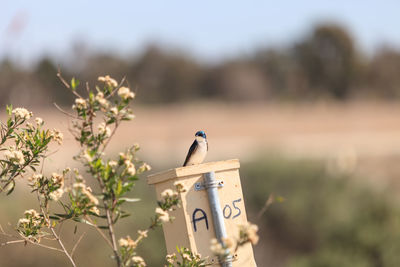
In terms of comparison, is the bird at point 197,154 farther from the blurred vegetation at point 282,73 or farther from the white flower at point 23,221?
the blurred vegetation at point 282,73

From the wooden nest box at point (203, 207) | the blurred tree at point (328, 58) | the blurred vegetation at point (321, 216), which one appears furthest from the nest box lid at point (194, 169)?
the blurred tree at point (328, 58)

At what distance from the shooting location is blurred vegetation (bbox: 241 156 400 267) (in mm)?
14539

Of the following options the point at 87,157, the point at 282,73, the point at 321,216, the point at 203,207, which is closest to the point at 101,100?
the point at 87,157

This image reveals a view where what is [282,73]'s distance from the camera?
221 ft

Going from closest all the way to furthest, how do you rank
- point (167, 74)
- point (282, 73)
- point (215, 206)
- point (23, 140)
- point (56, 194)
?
point (56, 194)
point (23, 140)
point (215, 206)
point (167, 74)
point (282, 73)

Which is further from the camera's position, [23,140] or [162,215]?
[23,140]

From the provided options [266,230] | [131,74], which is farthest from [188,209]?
[131,74]

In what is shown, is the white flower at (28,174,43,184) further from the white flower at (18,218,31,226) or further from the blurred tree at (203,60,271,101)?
the blurred tree at (203,60,271,101)

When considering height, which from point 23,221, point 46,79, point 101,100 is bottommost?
point 23,221

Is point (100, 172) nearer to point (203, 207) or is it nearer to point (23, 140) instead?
point (23, 140)

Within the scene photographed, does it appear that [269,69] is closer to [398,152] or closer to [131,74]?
[131,74]

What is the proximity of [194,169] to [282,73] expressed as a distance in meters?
64.6

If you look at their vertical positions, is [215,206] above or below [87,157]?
below

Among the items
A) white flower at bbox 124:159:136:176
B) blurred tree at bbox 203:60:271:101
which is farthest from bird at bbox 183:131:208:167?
blurred tree at bbox 203:60:271:101
